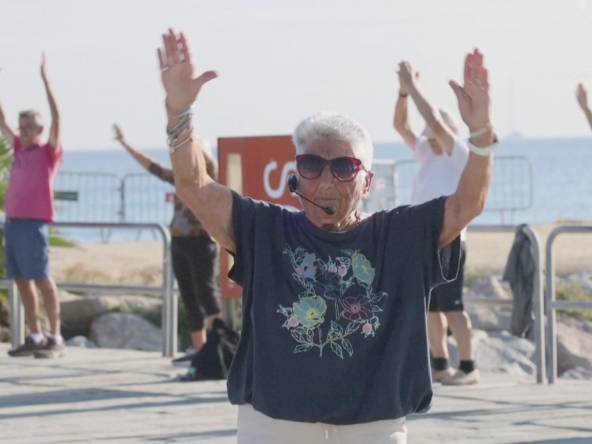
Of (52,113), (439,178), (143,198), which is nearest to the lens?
(439,178)

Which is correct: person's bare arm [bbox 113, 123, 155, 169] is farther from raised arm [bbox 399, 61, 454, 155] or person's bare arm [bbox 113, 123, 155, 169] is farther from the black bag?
raised arm [bbox 399, 61, 454, 155]

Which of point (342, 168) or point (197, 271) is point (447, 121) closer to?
point (197, 271)

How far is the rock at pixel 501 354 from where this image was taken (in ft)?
41.5

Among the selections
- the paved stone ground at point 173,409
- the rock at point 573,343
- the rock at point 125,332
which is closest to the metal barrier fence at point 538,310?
the paved stone ground at point 173,409

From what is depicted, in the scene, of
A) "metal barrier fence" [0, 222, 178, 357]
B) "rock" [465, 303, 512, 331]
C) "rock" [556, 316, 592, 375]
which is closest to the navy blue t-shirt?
"metal barrier fence" [0, 222, 178, 357]

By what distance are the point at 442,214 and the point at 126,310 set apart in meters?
11.9

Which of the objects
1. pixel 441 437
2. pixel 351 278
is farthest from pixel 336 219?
pixel 441 437

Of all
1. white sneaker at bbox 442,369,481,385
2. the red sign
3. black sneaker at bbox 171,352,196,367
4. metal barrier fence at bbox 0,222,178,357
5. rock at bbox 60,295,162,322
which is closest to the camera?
white sneaker at bbox 442,369,481,385

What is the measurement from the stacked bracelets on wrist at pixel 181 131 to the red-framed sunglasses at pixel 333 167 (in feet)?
1.19

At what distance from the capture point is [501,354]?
13.1m

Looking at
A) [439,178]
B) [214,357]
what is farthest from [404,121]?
[214,357]

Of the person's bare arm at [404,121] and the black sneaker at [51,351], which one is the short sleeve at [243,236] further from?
the black sneaker at [51,351]

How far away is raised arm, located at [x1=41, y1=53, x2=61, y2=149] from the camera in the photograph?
33.3 feet

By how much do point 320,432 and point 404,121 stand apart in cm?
576
